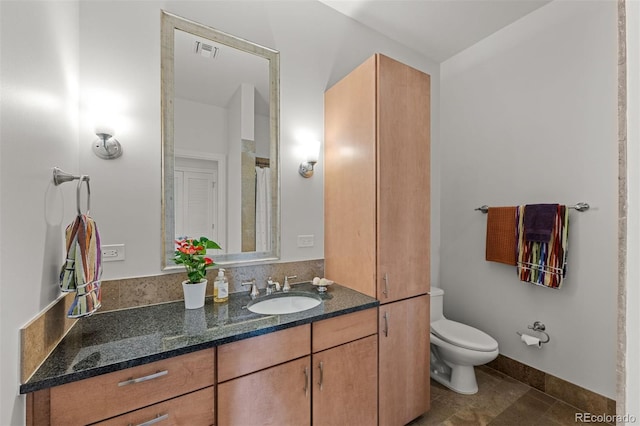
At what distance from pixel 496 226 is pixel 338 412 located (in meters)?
1.86

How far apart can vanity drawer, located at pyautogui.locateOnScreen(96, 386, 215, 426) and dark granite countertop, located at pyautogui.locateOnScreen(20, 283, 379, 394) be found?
179 mm

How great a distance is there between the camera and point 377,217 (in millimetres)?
1587

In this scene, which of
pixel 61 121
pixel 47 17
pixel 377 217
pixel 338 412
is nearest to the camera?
pixel 47 17

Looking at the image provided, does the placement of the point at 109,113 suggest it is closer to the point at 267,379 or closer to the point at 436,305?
the point at 267,379

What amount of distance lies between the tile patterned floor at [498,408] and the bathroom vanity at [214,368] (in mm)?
664

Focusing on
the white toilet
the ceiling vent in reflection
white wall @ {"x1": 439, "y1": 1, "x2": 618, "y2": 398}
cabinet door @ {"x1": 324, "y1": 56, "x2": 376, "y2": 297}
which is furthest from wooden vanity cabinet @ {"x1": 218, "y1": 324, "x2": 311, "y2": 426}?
white wall @ {"x1": 439, "y1": 1, "x2": 618, "y2": 398}

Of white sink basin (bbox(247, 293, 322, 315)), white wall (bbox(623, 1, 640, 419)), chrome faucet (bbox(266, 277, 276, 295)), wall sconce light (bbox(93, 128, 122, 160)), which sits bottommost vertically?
white sink basin (bbox(247, 293, 322, 315))

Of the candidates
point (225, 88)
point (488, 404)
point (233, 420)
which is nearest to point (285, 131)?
point (225, 88)

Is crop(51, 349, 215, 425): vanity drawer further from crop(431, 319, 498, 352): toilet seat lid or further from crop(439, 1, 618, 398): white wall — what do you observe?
crop(439, 1, 618, 398): white wall

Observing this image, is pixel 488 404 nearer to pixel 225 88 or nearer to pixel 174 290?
pixel 174 290

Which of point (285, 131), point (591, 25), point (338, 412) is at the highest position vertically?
point (591, 25)

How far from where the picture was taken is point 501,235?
2.24 metres

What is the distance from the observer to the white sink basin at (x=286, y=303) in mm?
1588

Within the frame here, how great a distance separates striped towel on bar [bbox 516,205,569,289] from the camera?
1.90 metres
